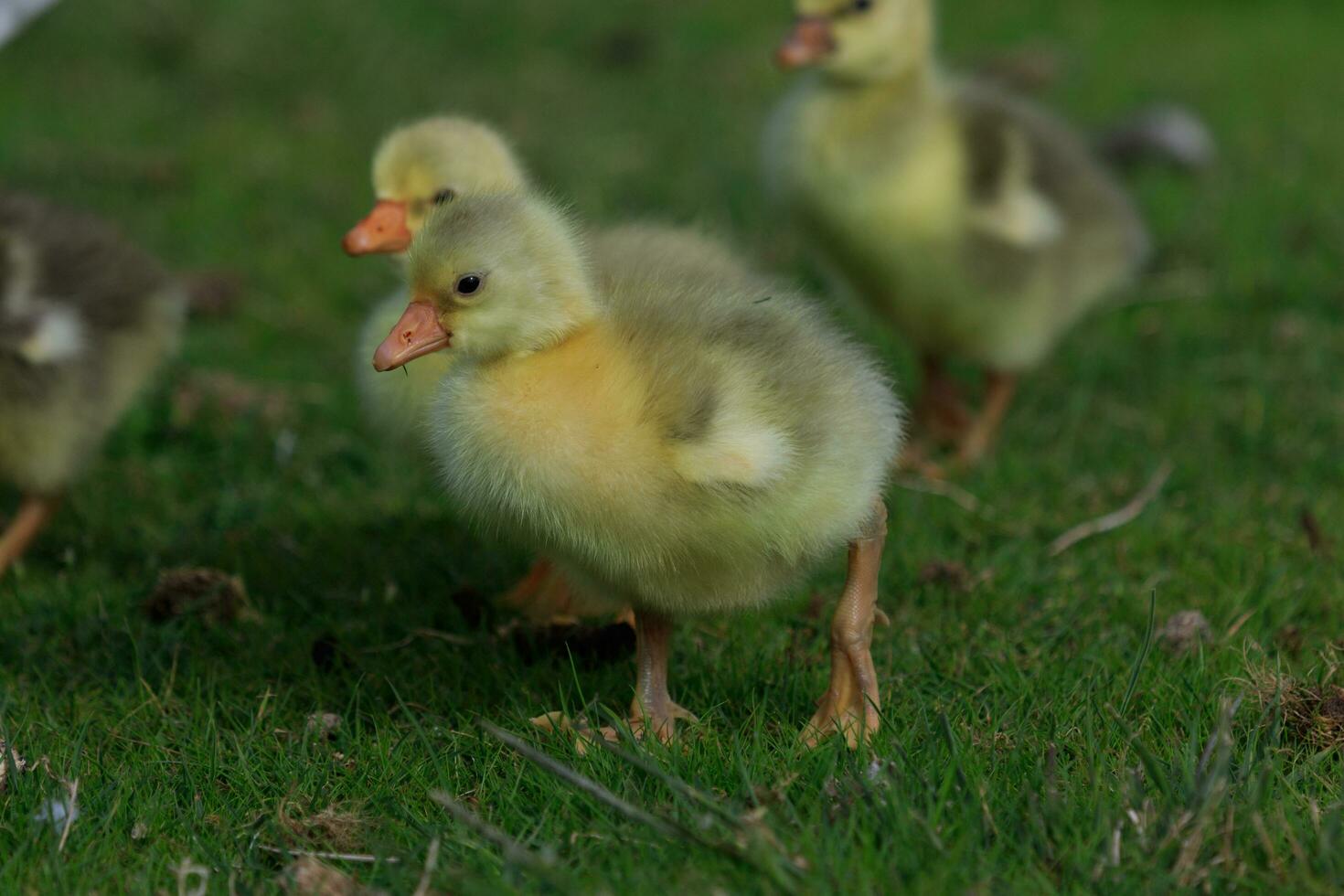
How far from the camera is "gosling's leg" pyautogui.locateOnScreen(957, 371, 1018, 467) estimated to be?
492cm

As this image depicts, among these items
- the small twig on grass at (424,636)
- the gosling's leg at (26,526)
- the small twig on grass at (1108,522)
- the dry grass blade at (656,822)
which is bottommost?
the small twig on grass at (1108,522)

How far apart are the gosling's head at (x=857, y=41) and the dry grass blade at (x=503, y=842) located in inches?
121

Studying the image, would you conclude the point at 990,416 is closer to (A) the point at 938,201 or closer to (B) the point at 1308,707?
(A) the point at 938,201

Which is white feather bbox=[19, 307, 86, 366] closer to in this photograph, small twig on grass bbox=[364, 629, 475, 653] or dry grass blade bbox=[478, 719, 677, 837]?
small twig on grass bbox=[364, 629, 475, 653]

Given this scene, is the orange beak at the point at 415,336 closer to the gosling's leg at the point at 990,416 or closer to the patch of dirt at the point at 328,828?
the patch of dirt at the point at 328,828

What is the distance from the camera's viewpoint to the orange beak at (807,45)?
16.2 feet

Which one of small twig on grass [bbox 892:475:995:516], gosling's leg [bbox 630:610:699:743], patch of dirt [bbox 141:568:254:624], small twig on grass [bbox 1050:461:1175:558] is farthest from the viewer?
small twig on grass [bbox 892:475:995:516]

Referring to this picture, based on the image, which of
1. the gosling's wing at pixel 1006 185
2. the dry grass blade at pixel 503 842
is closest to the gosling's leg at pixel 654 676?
the dry grass blade at pixel 503 842

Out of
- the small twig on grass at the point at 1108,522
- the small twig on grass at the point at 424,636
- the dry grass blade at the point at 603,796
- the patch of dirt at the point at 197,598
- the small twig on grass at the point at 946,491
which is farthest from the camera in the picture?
the small twig on grass at the point at 946,491

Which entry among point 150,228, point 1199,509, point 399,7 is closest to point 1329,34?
point 399,7

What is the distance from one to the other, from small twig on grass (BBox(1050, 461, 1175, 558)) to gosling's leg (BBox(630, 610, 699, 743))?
1.33m

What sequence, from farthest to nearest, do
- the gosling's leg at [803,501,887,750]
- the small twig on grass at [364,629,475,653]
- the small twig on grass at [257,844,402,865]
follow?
the small twig on grass at [364,629,475,653] → the gosling's leg at [803,501,887,750] → the small twig on grass at [257,844,402,865]

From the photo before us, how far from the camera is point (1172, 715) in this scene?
2.94 metres


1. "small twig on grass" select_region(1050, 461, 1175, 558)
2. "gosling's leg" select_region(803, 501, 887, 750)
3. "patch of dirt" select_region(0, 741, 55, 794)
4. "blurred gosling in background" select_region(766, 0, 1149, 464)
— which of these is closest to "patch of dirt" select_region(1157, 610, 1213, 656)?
"small twig on grass" select_region(1050, 461, 1175, 558)
